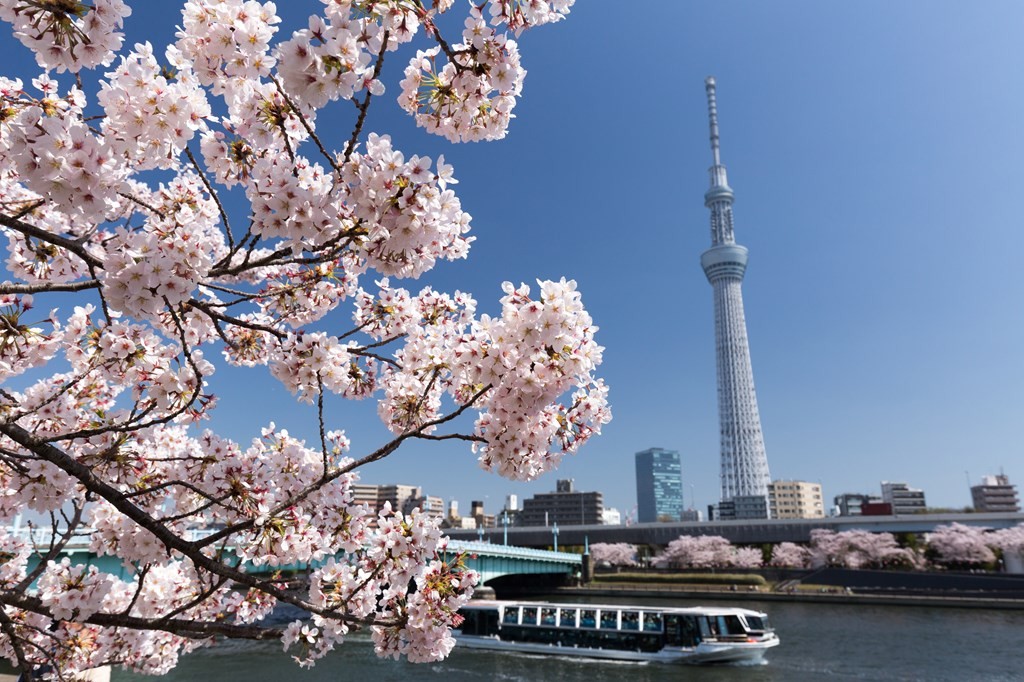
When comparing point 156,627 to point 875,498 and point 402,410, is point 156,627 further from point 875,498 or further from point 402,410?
point 875,498

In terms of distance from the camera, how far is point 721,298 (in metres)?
162

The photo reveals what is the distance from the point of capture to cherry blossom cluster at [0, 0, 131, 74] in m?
2.99

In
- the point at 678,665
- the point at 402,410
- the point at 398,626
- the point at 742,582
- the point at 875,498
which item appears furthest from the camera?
the point at 875,498

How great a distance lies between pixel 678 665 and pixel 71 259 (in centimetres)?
3542

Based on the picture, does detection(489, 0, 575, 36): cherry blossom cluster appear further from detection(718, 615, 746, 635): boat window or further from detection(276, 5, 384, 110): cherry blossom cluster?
detection(718, 615, 746, 635): boat window

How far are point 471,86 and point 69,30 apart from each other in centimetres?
205

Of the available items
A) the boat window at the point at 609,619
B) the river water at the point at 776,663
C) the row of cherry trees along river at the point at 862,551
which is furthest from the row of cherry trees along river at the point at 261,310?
the row of cherry trees along river at the point at 862,551

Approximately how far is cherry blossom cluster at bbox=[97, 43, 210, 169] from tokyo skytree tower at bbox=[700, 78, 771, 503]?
15348 cm

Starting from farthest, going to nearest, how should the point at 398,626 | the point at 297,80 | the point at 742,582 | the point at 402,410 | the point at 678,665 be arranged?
the point at 742,582
the point at 678,665
the point at 402,410
the point at 398,626
the point at 297,80

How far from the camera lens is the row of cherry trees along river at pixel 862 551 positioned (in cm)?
6669

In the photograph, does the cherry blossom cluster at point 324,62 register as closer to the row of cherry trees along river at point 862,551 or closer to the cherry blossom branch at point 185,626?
the cherry blossom branch at point 185,626

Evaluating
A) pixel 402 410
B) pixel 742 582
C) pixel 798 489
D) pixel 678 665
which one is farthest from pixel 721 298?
pixel 402 410

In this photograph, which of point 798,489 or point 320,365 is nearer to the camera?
point 320,365

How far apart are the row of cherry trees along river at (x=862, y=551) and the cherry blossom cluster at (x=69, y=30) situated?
82.6 meters
